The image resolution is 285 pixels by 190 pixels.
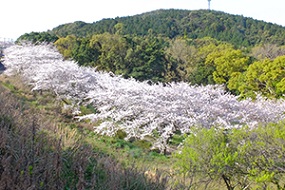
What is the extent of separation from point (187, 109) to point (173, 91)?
3.18ft

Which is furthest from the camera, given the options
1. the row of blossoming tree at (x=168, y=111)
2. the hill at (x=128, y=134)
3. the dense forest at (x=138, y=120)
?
the row of blossoming tree at (x=168, y=111)

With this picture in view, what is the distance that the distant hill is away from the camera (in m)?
58.5

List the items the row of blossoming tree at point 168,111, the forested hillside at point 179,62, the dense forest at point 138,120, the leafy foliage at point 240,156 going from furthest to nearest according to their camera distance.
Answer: the forested hillside at point 179,62
the row of blossoming tree at point 168,111
the leafy foliage at point 240,156
the dense forest at point 138,120

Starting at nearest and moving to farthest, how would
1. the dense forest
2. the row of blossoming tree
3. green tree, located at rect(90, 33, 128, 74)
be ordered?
the dense forest → the row of blossoming tree → green tree, located at rect(90, 33, 128, 74)

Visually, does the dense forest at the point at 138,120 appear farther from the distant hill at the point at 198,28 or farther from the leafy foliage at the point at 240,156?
the distant hill at the point at 198,28

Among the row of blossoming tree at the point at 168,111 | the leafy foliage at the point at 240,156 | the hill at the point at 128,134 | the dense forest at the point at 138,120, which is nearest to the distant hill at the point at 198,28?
the dense forest at the point at 138,120

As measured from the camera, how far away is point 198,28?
71625 millimetres

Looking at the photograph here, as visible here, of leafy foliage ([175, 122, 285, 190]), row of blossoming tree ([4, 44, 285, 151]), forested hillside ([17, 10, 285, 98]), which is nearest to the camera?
leafy foliage ([175, 122, 285, 190])

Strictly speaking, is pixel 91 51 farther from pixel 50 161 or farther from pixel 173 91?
pixel 50 161

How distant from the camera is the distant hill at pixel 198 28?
58469 millimetres

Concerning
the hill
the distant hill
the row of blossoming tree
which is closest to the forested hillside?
the hill

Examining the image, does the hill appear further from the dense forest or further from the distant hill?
the distant hill

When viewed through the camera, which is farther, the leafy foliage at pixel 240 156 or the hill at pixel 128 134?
the leafy foliage at pixel 240 156

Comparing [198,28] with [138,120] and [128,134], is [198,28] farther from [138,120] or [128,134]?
[138,120]
